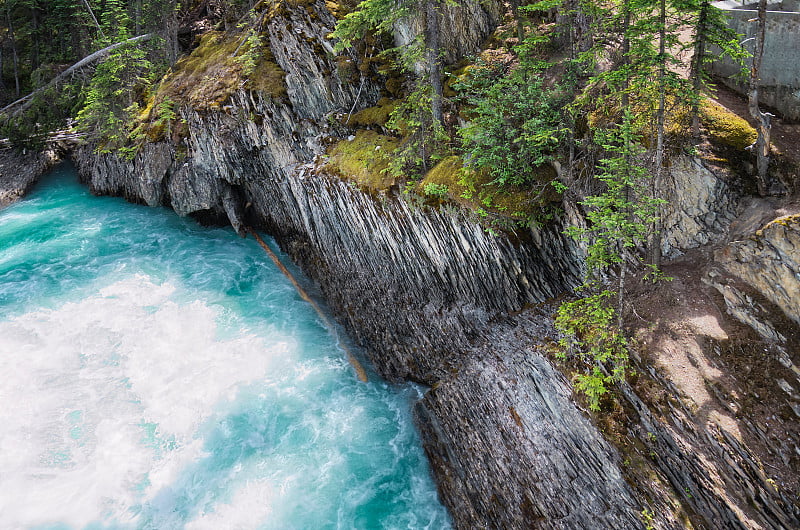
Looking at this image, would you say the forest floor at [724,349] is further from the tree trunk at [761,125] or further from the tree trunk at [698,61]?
the tree trunk at [698,61]

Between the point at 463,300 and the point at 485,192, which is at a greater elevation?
the point at 485,192

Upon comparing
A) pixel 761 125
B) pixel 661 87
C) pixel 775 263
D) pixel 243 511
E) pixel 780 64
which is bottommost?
pixel 243 511

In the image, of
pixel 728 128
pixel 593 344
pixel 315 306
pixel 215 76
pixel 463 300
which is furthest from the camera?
pixel 215 76

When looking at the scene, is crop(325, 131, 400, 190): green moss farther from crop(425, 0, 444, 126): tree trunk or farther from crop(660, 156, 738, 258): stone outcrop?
crop(660, 156, 738, 258): stone outcrop

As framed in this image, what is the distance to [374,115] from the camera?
18.5 meters

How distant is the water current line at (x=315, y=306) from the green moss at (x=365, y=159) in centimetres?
574

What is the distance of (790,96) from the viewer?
12055mm

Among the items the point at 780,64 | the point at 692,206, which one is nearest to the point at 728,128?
the point at 692,206

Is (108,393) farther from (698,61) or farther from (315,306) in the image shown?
(698,61)

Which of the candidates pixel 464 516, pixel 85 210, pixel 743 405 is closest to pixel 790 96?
pixel 743 405

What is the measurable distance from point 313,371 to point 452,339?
17.7ft

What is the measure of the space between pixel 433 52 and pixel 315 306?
11099 millimetres

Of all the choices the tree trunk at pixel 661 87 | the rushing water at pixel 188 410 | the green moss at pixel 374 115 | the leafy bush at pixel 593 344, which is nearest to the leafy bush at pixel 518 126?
the tree trunk at pixel 661 87

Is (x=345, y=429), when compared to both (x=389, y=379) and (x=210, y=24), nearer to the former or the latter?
(x=389, y=379)
